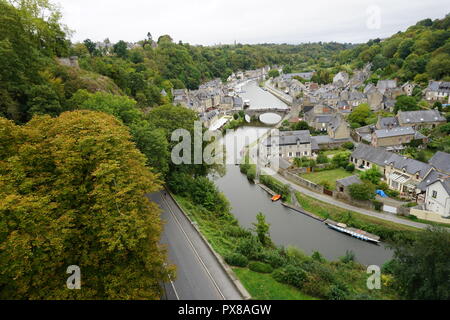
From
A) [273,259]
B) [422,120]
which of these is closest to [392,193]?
[273,259]

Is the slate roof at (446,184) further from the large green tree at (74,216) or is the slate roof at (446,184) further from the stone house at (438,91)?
the stone house at (438,91)

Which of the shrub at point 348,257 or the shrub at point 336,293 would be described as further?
the shrub at point 348,257

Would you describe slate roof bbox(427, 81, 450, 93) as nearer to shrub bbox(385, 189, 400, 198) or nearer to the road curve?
shrub bbox(385, 189, 400, 198)

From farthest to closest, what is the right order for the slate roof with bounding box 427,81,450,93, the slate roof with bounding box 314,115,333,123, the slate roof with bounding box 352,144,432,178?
the slate roof with bounding box 427,81,450,93 < the slate roof with bounding box 314,115,333,123 < the slate roof with bounding box 352,144,432,178

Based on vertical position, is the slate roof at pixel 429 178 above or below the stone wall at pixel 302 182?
Result: above

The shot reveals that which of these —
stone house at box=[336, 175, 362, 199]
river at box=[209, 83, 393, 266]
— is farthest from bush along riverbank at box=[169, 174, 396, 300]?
stone house at box=[336, 175, 362, 199]

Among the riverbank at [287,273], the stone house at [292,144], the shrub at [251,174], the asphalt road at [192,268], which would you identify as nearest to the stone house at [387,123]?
the stone house at [292,144]

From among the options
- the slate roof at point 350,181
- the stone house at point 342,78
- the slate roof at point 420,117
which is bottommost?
the slate roof at point 350,181

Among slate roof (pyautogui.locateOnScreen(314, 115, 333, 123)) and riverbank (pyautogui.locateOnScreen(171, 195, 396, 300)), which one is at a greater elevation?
slate roof (pyautogui.locateOnScreen(314, 115, 333, 123))
